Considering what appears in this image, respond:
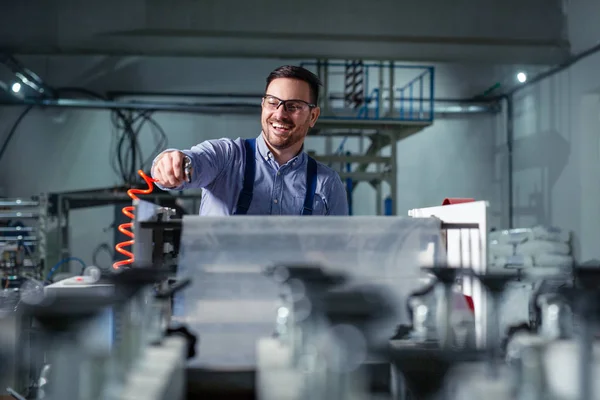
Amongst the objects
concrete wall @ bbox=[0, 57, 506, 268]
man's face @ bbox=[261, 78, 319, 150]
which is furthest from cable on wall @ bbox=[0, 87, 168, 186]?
man's face @ bbox=[261, 78, 319, 150]

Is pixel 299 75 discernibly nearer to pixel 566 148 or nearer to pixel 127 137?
pixel 566 148

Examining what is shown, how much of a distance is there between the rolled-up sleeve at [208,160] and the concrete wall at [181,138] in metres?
4.68

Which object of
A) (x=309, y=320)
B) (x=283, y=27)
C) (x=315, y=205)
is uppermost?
(x=283, y=27)

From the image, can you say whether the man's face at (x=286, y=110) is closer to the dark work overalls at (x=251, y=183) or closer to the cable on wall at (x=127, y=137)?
the dark work overalls at (x=251, y=183)

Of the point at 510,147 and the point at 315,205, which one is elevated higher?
the point at 510,147

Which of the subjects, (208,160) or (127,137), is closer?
(208,160)

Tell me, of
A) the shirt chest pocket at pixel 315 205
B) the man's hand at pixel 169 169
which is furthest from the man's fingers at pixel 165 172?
the shirt chest pocket at pixel 315 205

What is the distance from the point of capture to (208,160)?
4.82ft

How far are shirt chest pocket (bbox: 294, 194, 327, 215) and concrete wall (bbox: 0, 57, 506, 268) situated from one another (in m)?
4.71

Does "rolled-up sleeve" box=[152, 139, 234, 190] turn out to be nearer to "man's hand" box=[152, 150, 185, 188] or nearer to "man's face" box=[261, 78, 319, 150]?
"man's face" box=[261, 78, 319, 150]

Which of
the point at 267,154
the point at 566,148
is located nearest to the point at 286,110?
the point at 267,154

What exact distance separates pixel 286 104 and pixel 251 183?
219 mm

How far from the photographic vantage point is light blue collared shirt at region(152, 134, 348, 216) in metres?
1.50

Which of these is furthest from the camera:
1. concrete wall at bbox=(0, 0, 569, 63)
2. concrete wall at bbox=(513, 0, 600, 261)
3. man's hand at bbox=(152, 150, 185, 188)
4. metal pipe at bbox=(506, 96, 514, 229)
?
metal pipe at bbox=(506, 96, 514, 229)
